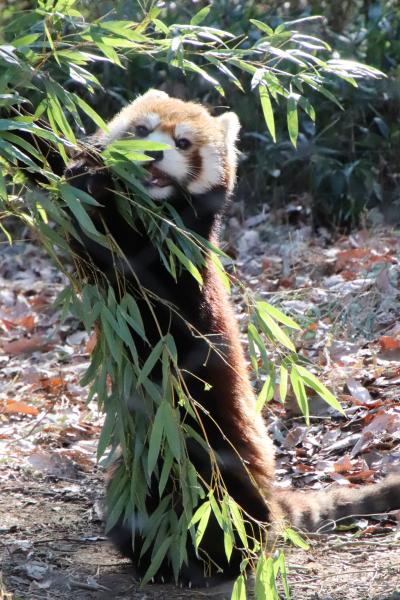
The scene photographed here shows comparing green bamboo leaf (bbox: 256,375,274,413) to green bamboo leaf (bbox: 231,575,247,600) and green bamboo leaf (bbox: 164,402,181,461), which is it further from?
green bamboo leaf (bbox: 231,575,247,600)

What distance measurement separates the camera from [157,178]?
3.93 metres

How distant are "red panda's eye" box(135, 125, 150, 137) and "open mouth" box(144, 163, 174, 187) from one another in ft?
0.92

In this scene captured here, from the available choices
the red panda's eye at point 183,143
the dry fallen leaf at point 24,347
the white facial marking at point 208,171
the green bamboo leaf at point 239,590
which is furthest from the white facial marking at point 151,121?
the dry fallen leaf at point 24,347

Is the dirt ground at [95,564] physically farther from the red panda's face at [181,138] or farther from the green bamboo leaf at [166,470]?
the red panda's face at [181,138]

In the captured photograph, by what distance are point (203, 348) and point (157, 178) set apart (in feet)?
2.53

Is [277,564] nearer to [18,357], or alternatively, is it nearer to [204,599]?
[204,599]

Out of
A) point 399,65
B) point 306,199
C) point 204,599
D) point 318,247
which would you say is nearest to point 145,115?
point 204,599

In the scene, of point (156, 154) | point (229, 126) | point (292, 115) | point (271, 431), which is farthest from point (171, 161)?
point (271, 431)

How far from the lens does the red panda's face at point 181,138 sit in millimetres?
4098

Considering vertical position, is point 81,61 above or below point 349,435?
above

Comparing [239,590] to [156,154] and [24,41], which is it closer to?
[24,41]

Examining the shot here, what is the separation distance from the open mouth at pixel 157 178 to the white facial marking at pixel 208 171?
168 millimetres

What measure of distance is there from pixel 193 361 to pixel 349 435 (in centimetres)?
124

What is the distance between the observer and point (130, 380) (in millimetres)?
3137
